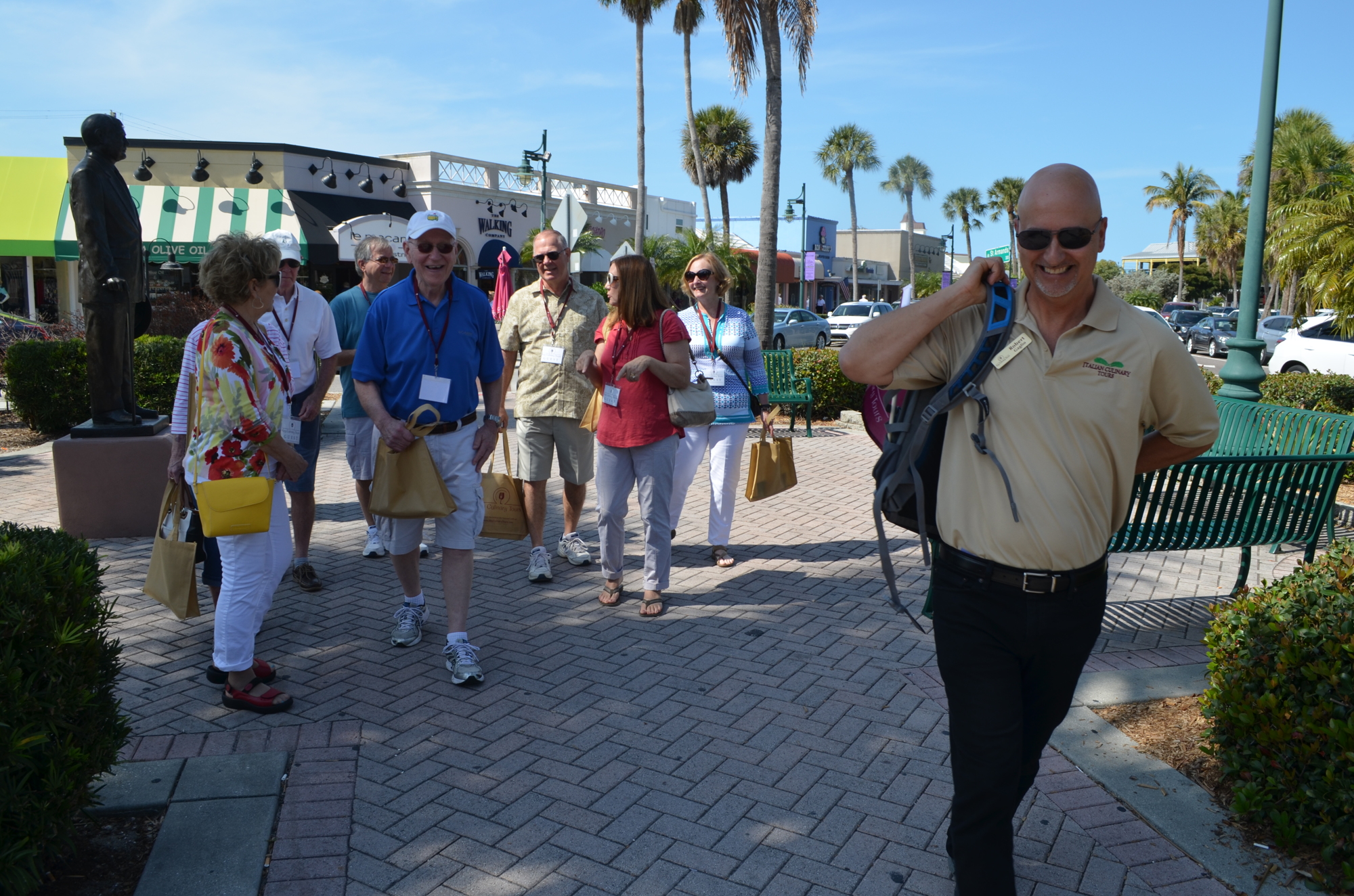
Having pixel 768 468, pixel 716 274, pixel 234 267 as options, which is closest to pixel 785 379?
pixel 768 468

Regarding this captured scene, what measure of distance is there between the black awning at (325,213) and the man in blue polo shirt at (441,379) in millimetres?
19782

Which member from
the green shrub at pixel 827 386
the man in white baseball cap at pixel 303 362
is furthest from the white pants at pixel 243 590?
the green shrub at pixel 827 386

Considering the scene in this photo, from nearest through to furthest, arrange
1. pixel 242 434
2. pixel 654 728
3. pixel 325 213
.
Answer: pixel 242 434
pixel 654 728
pixel 325 213

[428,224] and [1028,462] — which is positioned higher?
[428,224]

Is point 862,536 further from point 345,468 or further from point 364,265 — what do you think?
point 345,468

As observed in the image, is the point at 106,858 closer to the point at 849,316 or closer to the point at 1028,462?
the point at 1028,462

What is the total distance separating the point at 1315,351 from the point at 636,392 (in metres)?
18.9

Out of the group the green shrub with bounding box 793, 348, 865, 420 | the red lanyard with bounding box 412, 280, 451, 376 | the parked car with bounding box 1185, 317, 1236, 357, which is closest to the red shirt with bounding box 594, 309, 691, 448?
the red lanyard with bounding box 412, 280, 451, 376

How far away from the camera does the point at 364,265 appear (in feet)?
20.1

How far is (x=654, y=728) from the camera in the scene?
3.89 metres

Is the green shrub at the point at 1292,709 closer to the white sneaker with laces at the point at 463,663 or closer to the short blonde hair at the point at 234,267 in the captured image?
the white sneaker with laces at the point at 463,663

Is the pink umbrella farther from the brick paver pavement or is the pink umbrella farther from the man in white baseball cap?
the brick paver pavement

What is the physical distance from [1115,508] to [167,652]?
164 inches

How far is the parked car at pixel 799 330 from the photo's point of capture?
1233 inches
